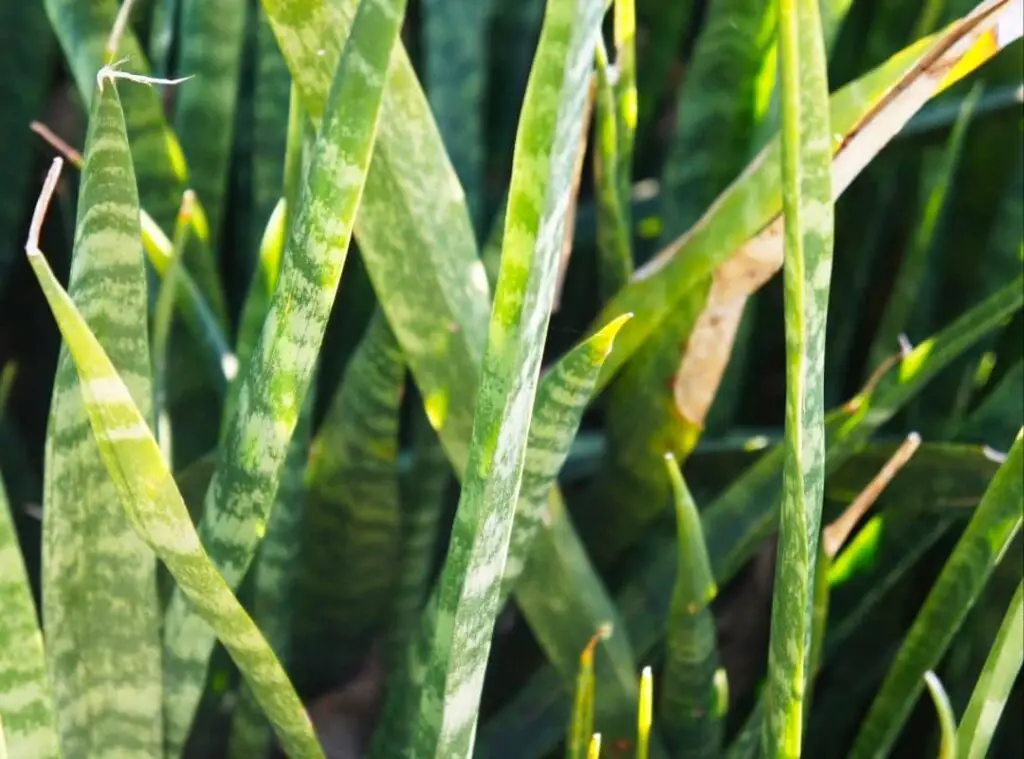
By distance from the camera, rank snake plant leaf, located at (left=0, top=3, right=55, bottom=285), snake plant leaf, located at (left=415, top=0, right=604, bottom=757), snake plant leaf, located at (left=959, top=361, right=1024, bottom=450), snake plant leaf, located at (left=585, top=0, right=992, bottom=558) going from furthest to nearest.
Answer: snake plant leaf, located at (left=0, top=3, right=55, bottom=285) → snake plant leaf, located at (left=959, top=361, right=1024, bottom=450) → snake plant leaf, located at (left=585, top=0, right=992, bottom=558) → snake plant leaf, located at (left=415, top=0, right=604, bottom=757)

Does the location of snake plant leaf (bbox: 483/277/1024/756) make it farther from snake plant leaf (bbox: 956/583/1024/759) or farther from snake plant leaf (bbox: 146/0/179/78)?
snake plant leaf (bbox: 146/0/179/78)

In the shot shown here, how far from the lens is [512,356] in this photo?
0.24 metres

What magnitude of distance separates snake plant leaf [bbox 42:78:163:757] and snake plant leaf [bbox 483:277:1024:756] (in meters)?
0.13

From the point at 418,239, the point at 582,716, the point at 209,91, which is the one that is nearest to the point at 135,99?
the point at 209,91

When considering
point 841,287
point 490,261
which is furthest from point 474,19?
point 841,287

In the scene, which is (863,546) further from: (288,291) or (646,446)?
(288,291)

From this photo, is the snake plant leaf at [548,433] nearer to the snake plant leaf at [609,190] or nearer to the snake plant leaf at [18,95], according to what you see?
the snake plant leaf at [609,190]

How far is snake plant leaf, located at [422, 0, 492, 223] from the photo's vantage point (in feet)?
1.53

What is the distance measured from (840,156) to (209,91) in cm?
27

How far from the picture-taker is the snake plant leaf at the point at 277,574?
0.38 metres

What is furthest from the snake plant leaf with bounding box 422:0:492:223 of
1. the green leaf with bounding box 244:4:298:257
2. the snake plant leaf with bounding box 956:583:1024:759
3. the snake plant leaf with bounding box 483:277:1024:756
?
the snake plant leaf with bounding box 956:583:1024:759

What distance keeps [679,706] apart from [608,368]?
0.12 m

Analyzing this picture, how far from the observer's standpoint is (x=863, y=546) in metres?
0.45

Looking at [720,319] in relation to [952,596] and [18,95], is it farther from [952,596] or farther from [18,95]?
[18,95]
